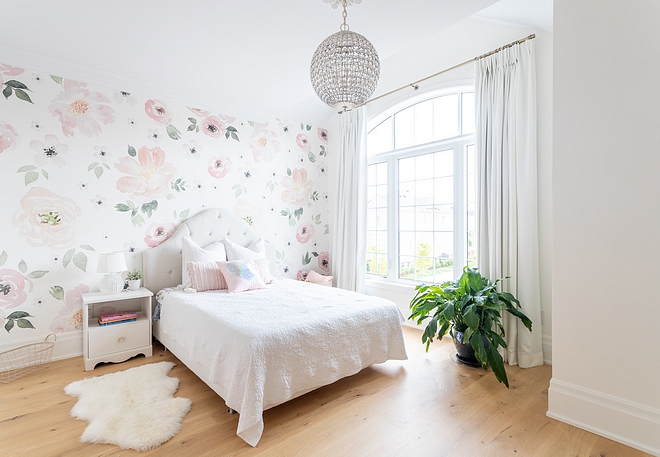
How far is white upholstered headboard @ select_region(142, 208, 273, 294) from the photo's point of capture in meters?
3.37

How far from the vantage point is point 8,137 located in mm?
2742

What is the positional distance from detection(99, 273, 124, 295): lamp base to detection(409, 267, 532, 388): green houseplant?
2581 mm

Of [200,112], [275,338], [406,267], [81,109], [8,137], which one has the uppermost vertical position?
[200,112]

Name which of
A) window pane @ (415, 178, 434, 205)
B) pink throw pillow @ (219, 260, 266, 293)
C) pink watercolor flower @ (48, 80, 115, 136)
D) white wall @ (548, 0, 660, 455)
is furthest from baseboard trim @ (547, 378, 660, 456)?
pink watercolor flower @ (48, 80, 115, 136)

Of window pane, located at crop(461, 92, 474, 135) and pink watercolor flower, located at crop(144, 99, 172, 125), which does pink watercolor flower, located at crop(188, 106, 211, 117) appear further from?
window pane, located at crop(461, 92, 474, 135)

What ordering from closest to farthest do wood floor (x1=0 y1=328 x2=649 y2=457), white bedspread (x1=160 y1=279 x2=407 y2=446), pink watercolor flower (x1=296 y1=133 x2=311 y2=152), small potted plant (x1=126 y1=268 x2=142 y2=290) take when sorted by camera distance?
wood floor (x1=0 y1=328 x2=649 y2=457) < white bedspread (x1=160 y1=279 x2=407 y2=446) < small potted plant (x1=126 y1=268 x2=142 y2=290) < pink watercolor flower (x1=296 y1=133 x2=311 y2=152)

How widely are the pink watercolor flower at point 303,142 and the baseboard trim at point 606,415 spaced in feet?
Answer: 11.9

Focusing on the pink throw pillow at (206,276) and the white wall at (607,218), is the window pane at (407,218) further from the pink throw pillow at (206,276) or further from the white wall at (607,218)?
the pink throw pillow at (206,276)

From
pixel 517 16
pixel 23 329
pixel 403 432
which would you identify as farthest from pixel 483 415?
pixel 23 329

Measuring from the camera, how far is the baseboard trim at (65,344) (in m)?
2.85

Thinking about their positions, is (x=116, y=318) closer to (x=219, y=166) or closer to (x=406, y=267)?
(x=219, y=166)

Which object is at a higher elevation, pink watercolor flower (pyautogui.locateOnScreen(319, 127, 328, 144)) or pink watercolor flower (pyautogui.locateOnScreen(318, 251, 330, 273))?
pink watercolor flower (pyautogui.locateOnScreen(319, 127, 328, 144))

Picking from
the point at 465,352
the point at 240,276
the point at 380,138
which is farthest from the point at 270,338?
the point at 380,138

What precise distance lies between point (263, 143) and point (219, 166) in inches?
25.2
